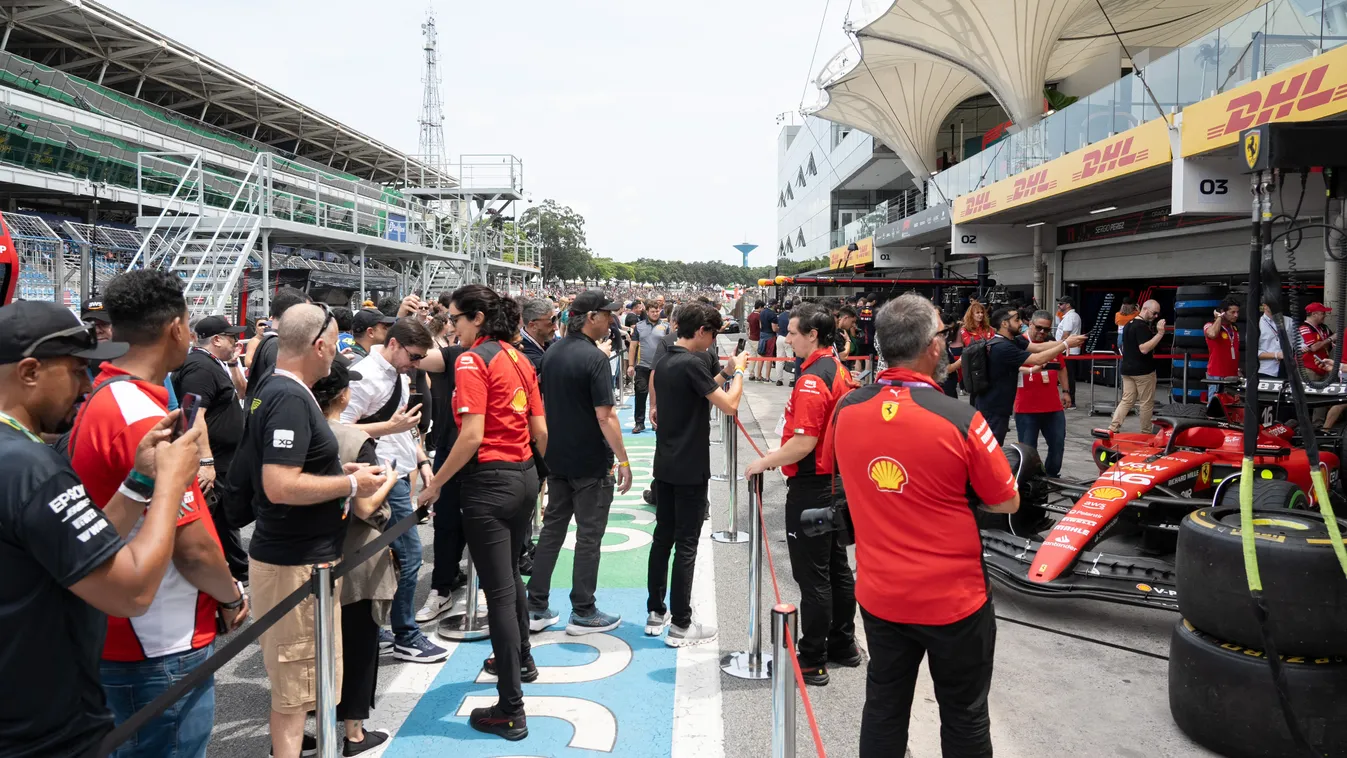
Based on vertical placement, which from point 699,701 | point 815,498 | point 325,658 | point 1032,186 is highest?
point 1032,186

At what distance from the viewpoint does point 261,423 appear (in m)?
3.06

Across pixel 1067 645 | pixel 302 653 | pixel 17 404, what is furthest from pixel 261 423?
pixel 1067 645

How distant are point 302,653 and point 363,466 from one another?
0.76m

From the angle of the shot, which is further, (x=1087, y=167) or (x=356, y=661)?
(x=1087, y=167)

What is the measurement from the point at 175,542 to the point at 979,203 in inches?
779

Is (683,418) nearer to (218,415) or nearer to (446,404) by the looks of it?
(446,404)

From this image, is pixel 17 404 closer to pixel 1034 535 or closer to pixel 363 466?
pixel 363 466

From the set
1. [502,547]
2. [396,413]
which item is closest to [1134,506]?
[502,547]

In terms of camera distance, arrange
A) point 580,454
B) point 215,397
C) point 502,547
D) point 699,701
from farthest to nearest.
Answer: point 215,397
point 580,454
point 699,701
point 502,547

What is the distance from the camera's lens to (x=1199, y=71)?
10742mm

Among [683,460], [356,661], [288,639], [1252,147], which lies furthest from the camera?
[683,460]

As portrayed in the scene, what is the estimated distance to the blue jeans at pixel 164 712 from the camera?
93.0 inches

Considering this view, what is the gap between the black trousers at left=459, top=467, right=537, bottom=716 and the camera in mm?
3811

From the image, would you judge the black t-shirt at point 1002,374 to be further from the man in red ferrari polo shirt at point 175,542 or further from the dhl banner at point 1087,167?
the man in red ferrari polo shirt at point 175,542
